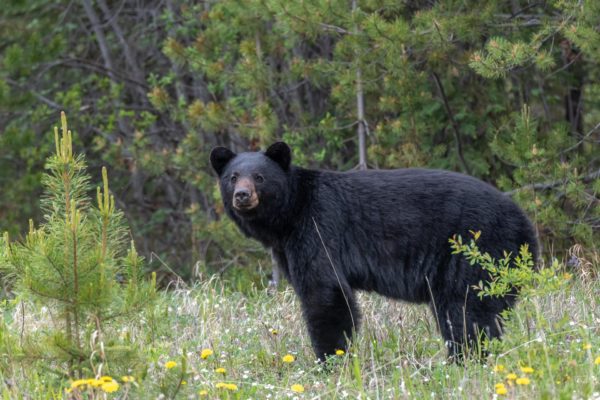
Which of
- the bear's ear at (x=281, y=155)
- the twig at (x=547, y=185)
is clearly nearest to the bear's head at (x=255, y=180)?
Answer: the bear's ear at (x=281, y=155)

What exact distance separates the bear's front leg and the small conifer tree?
1.53 meters

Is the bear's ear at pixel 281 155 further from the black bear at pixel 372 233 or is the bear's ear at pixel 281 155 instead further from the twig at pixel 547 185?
the twig at pixel 547 185

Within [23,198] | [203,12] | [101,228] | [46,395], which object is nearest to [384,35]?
[203,12]

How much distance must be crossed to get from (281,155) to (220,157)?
423 mm

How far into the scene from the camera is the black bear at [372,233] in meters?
5.61

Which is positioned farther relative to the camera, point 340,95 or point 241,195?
point 340,95

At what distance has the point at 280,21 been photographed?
8.48 metres

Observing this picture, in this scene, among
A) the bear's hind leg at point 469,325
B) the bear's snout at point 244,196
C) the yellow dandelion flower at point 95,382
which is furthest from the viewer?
the bear's snout at point 244,196

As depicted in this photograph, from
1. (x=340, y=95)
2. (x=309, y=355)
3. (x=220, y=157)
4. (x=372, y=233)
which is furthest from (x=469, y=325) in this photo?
(x=340, y=95)

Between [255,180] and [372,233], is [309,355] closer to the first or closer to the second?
[372,233]

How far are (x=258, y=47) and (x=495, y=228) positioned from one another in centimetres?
526

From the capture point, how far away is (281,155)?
247 inches

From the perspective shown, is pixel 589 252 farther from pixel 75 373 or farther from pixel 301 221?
pixel 75 373

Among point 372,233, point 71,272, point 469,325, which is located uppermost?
point 71,272
